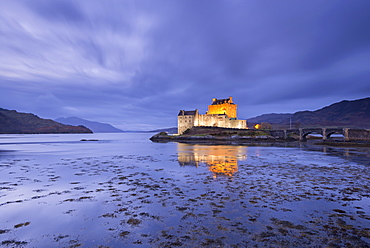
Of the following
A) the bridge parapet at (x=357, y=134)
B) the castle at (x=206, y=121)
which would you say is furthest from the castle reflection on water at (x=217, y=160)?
the castle at (x=206, y=121)

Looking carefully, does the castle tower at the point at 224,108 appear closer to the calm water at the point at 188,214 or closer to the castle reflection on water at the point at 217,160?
the castle reflection on water at the point at 217,160

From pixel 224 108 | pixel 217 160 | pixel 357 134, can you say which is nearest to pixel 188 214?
pixel 217 160

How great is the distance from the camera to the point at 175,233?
5914 millimetres

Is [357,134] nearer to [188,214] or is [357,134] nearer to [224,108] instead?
[224,108]

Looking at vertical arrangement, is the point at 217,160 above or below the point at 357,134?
below

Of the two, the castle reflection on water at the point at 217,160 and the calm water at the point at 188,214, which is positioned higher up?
the castle reflection on water at the point at 217,160

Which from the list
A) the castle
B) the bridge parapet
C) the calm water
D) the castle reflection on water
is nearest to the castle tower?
the castle

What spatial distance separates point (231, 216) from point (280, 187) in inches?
218

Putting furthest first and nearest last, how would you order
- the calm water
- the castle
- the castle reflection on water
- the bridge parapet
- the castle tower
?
1. the castle tower
2. the castle
3. the bridge parapet
4. the castle reflection on water
5. the calm water

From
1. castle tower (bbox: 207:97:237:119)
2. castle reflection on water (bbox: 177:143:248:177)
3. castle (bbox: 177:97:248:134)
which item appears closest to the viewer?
castle reflection on water (bbox: 177:143:248:177)

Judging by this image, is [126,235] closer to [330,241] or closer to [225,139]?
[330,241]

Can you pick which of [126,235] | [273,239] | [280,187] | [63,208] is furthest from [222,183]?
[63,208]

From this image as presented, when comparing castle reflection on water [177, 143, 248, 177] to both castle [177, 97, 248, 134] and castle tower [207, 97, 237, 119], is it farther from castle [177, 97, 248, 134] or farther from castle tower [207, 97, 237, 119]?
castle tower [207, 97, 237, 119]

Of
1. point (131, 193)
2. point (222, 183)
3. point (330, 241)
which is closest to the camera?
point (330, 241)
